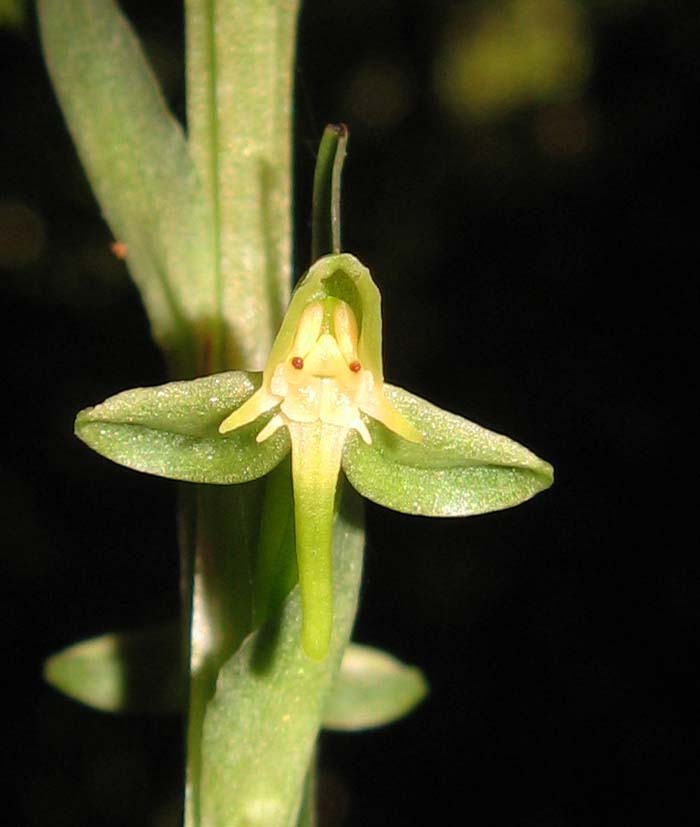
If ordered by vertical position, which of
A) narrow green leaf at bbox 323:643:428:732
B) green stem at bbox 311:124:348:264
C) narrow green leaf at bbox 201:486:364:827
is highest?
green stem at bbox 311:124:348:264

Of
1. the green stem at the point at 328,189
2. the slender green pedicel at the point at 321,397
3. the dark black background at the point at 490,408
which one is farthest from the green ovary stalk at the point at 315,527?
the dark black background at the point at 490,408

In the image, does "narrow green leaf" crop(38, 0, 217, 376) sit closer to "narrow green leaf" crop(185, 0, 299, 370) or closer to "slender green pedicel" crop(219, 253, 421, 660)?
"narrow green leaf" crop(185, 0, 299, 370)

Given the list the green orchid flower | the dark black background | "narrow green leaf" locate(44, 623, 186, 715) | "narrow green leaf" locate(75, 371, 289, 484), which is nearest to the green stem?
the green orchid flower

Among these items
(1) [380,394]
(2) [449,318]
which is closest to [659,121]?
(2) [449,318]

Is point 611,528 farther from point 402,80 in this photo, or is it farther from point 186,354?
point 186,354

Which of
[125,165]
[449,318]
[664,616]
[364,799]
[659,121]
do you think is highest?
[659,121]

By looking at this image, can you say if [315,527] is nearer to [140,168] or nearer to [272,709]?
[272,709]

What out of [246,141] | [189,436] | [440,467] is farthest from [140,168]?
[440,467]

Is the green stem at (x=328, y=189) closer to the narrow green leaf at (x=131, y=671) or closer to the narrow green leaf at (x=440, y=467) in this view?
the narrow green leaf at (x=440, y=467)
